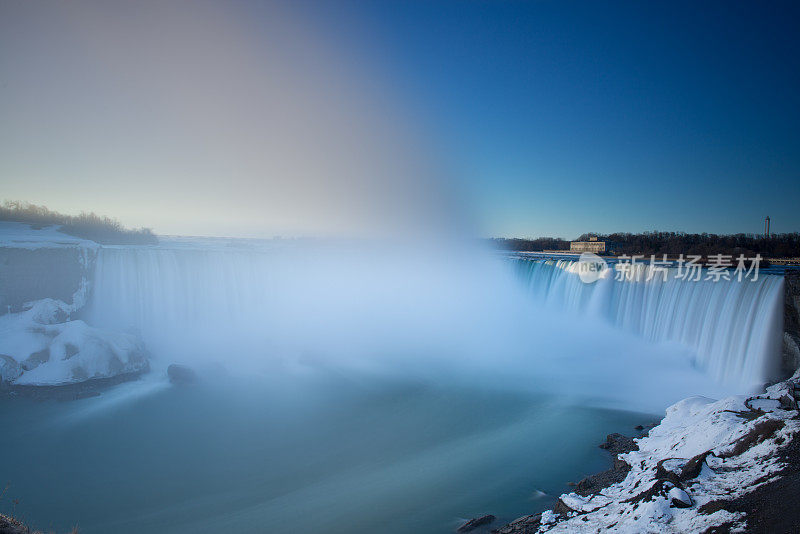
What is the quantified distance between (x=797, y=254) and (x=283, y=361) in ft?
97.0

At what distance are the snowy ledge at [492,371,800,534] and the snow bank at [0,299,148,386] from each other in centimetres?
1324

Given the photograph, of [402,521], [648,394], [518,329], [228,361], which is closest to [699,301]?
[648,394]

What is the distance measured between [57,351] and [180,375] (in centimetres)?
362

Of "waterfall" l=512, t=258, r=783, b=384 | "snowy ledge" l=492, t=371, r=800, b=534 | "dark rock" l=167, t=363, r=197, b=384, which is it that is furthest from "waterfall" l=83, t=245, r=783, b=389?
"snowy ledge" l=492, t=371, r=800, b=534

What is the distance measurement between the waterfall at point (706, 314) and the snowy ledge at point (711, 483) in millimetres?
4785

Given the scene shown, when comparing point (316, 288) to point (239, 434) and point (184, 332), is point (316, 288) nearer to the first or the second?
point (184, 332)

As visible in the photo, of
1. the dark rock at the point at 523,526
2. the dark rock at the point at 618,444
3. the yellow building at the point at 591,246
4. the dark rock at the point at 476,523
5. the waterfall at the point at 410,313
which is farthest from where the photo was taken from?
the yellow building at the point at 591,246

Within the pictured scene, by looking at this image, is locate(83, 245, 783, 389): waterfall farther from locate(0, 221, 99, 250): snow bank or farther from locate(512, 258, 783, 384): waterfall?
locate(0, 221, 99, 250): snow bank

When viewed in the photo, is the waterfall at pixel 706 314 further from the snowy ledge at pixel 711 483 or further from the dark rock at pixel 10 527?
the dark rock at pixel 10 527

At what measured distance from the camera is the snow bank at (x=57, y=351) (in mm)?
12211

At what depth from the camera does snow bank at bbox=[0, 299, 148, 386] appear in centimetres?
1221

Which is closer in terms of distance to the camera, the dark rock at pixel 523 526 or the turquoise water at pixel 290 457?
the dark rock at pixel 523 526

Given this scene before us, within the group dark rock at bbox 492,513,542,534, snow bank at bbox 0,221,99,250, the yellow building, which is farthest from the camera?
the yellow building

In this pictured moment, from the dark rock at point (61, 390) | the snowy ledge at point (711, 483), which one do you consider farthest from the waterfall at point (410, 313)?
the snowy ledge at point (711, 483)
